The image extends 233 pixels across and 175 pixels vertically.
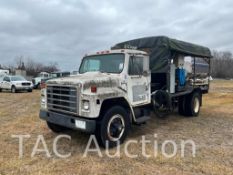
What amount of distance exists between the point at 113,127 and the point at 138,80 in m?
1.56

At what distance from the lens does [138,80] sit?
694 centimetres

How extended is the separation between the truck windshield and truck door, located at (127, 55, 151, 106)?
29 cm

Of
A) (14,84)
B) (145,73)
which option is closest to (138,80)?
(145,73)

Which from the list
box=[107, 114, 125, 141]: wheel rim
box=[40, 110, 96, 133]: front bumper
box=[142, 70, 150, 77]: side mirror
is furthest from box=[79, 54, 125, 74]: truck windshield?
box=[40, 110, 96, 133]: front bumper

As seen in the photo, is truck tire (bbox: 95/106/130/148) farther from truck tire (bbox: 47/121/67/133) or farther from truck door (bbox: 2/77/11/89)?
truck door (bbox: 2/77/11/89)

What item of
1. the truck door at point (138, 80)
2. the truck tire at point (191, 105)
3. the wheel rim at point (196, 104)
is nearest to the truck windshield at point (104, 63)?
the truck door at point (138, 80)

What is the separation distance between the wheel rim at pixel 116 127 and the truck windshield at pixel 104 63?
4.06ft

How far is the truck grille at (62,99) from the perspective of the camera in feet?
18.8

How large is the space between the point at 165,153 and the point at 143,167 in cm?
98

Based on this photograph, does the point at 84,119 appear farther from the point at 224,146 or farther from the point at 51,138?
the point at 224,146

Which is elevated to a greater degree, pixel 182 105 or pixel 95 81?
pixel 95 81

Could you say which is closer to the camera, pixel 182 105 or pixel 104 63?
pixel 104 63

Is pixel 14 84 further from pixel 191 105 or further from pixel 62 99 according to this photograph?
pixel 62 99

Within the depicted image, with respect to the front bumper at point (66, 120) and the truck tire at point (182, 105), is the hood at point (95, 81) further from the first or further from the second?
the truck tire at point (182, 105)
